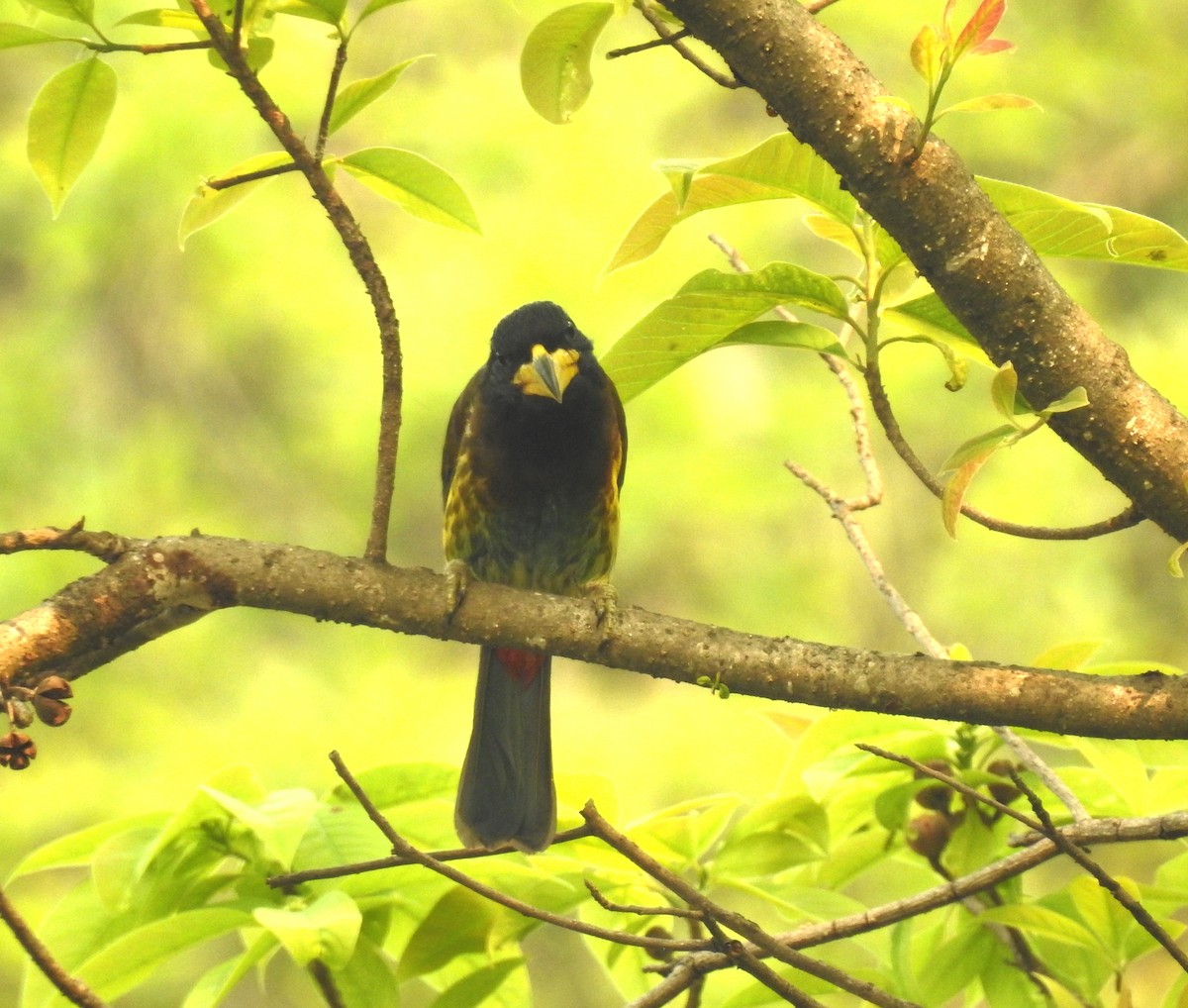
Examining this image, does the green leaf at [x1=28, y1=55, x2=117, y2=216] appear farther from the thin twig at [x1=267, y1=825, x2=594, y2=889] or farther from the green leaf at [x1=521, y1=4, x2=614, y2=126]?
the thin twig at [x1=267, y1=825, x2=594, y2=889]

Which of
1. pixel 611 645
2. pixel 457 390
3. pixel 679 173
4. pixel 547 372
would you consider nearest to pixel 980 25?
pixel 679 173

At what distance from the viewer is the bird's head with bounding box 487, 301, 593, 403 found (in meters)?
2.48

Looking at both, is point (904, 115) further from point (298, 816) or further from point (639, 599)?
point (639, 599)

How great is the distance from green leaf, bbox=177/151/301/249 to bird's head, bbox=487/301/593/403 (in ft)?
3.14

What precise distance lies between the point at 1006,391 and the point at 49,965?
0.91m

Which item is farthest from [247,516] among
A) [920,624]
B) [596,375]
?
[920,624]

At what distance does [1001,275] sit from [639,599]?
5061 mm

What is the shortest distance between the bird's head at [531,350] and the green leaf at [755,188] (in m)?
0.99

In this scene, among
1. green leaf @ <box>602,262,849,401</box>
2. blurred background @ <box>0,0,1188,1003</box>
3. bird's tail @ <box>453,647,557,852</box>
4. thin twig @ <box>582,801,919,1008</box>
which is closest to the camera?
thin twig @ <box>582,801,919,1008</box>

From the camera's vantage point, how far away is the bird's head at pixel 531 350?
2479mm

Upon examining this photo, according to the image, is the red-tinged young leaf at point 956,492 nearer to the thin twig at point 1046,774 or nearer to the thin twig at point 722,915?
the thin twig at point 1046,774

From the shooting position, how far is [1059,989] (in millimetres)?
1439

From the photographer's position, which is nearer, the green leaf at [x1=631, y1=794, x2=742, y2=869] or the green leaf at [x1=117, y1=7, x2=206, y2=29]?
the green leaf at [x1=117, y1=7, x2=206, y2=29]

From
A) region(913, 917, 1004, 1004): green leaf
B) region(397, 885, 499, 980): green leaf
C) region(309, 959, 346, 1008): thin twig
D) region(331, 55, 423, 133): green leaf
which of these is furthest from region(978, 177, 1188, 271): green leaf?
region(309, 959, 346, 1008): thin twig
